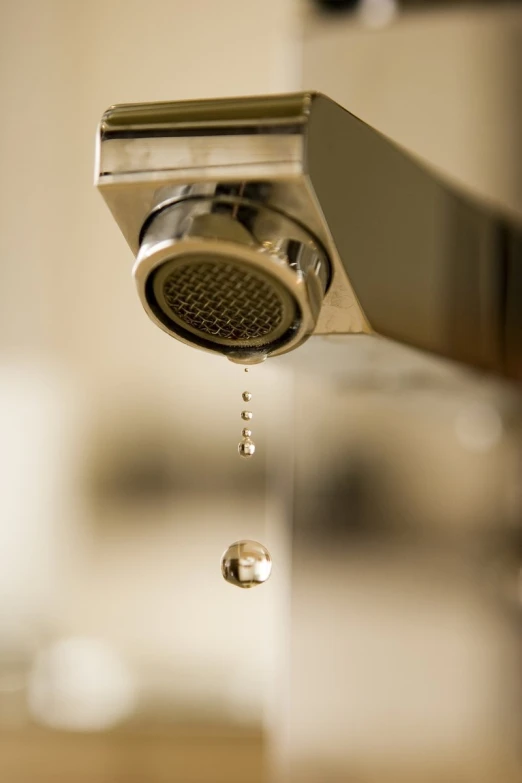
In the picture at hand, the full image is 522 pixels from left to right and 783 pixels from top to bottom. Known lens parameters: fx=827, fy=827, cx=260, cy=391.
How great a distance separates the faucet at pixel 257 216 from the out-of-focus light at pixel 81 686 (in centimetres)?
78

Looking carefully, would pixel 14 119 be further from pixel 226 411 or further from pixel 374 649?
pixel 374 649

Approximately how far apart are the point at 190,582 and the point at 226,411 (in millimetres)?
193

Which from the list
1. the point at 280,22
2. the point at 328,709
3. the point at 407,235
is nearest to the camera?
the point at 407,235

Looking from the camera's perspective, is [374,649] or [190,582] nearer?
[374,649]

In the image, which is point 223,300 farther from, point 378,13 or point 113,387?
point 113,387

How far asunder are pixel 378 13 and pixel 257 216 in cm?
40

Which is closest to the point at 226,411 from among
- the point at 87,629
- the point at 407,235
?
the point at 87,629

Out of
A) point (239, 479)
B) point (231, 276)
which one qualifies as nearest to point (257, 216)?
point (231, 276)

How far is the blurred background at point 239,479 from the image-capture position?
0.46 meters

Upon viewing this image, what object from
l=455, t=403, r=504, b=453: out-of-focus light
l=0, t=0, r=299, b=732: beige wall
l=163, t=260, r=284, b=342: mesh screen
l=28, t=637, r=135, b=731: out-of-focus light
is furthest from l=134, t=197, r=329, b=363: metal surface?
l=28, t=637, r=135, b=731: out-of-focus light

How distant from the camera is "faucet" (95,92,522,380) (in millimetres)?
147

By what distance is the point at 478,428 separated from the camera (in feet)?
1.56

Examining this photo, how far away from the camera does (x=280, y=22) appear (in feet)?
2.95

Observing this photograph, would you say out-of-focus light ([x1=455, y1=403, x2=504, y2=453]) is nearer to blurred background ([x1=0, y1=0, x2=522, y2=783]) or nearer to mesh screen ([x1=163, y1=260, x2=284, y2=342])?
blurred background ([x1=0, y1=0, x2=522, y2=783])
